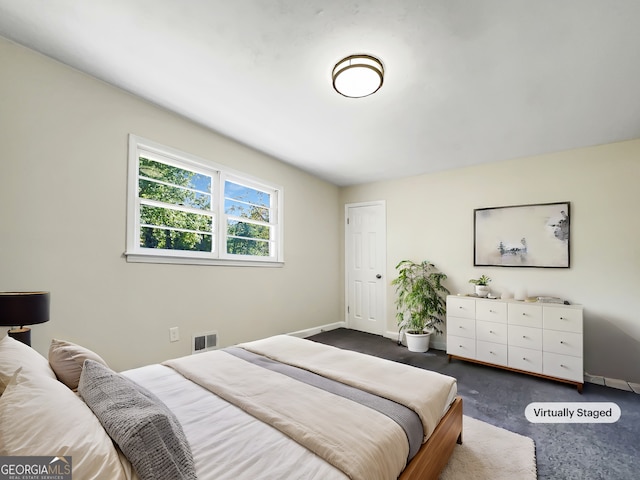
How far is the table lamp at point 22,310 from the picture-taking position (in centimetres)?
161

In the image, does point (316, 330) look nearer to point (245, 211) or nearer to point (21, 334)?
point (245, 211)

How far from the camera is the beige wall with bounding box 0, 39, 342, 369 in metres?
2.02

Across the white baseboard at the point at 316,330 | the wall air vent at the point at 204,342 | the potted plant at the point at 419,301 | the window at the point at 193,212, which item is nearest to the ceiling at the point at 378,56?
the window at the point at 193,212

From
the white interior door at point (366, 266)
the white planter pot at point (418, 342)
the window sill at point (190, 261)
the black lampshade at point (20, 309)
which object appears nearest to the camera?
the black lampshade at point (20, 309)

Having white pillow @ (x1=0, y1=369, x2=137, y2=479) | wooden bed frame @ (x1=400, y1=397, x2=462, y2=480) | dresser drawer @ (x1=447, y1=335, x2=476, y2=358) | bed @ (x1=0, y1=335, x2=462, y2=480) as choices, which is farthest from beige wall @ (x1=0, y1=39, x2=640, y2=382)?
wooden bed frame @ (x1=400, y1=397, x2=462, y2=480)

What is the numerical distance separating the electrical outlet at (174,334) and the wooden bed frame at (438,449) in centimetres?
235

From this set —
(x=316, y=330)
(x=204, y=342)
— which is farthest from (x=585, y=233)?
(x=204, y=342)

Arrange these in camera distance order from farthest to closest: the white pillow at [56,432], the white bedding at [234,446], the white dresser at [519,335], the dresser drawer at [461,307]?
the dresser drawer at [461,307] < the white dresser at [519,335] < the white bedding at [234,446] < the white pillow at [56,432]

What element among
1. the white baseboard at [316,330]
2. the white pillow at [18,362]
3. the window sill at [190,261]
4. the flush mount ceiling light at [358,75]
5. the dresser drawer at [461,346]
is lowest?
the white baseboard at [316,330]

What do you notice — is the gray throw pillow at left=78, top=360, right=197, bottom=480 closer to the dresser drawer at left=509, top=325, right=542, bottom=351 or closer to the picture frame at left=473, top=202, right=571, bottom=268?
the dresser drawer at left=509, top=325, right=542, bottom=351

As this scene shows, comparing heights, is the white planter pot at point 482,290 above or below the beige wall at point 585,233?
below

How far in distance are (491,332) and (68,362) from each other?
11.7 ft

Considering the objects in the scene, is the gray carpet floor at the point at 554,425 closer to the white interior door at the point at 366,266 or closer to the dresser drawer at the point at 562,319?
the dresser drawer at the point at 562,319

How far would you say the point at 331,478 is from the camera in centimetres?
91
